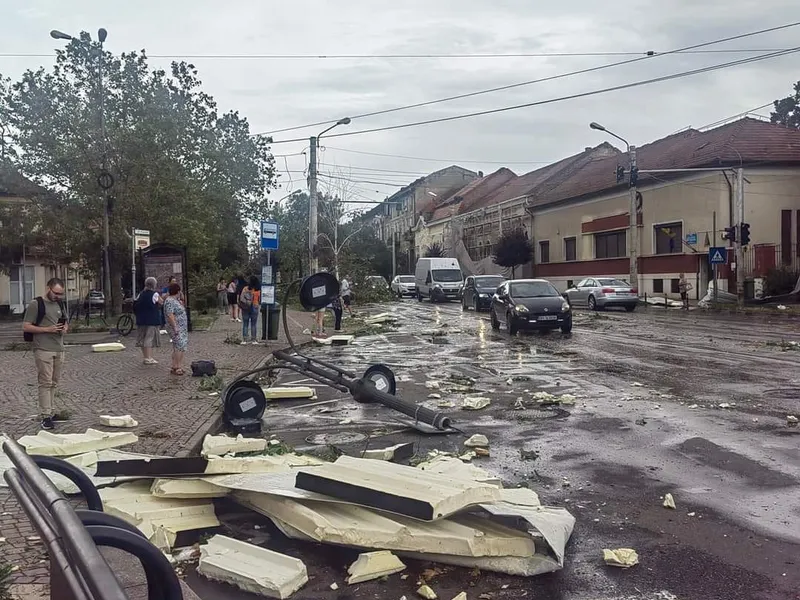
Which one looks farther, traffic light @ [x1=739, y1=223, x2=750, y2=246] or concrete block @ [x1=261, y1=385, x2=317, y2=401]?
traffic light @ [x1=739, y1=223, x2=750, y2=246]

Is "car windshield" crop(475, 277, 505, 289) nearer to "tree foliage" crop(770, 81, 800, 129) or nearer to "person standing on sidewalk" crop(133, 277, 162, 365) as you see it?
"person standing on sidewalk" crop(133, 277, 162, 365)

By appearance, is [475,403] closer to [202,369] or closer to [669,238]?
[202,369]

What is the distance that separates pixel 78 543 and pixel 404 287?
5687 cm

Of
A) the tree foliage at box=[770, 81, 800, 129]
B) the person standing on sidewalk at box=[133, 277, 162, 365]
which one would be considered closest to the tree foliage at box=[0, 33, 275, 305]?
the person standing on sidewalk at box=[133, 277, 162, 365]

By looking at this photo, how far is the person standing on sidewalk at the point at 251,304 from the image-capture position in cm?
1958

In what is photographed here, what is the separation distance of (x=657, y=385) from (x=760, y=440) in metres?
3.78

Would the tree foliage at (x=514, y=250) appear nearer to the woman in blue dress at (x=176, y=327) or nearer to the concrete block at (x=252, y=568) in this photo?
the woman in blue dress at (x=176, y=327)

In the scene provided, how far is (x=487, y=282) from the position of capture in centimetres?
3594

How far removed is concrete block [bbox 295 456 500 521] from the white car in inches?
2050

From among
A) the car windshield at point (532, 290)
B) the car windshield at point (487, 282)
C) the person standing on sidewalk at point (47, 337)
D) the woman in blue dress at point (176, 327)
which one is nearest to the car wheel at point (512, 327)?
the car windshield at point (532, 290)

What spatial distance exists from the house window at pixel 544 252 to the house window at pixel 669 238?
1352 cm

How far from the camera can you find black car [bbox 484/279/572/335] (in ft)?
69.4

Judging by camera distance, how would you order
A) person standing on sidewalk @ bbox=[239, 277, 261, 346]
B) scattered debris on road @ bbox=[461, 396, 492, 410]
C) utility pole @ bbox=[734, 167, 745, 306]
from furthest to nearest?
utility pole @ bbox=[734, 167, 745, 306], person standing on sidewalk @ bbox=[239, 277, 261, 346], scattered debris on road @ bbox=[461, 396, 492, 410]

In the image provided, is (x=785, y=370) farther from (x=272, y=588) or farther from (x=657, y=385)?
(x=272, y=588)
